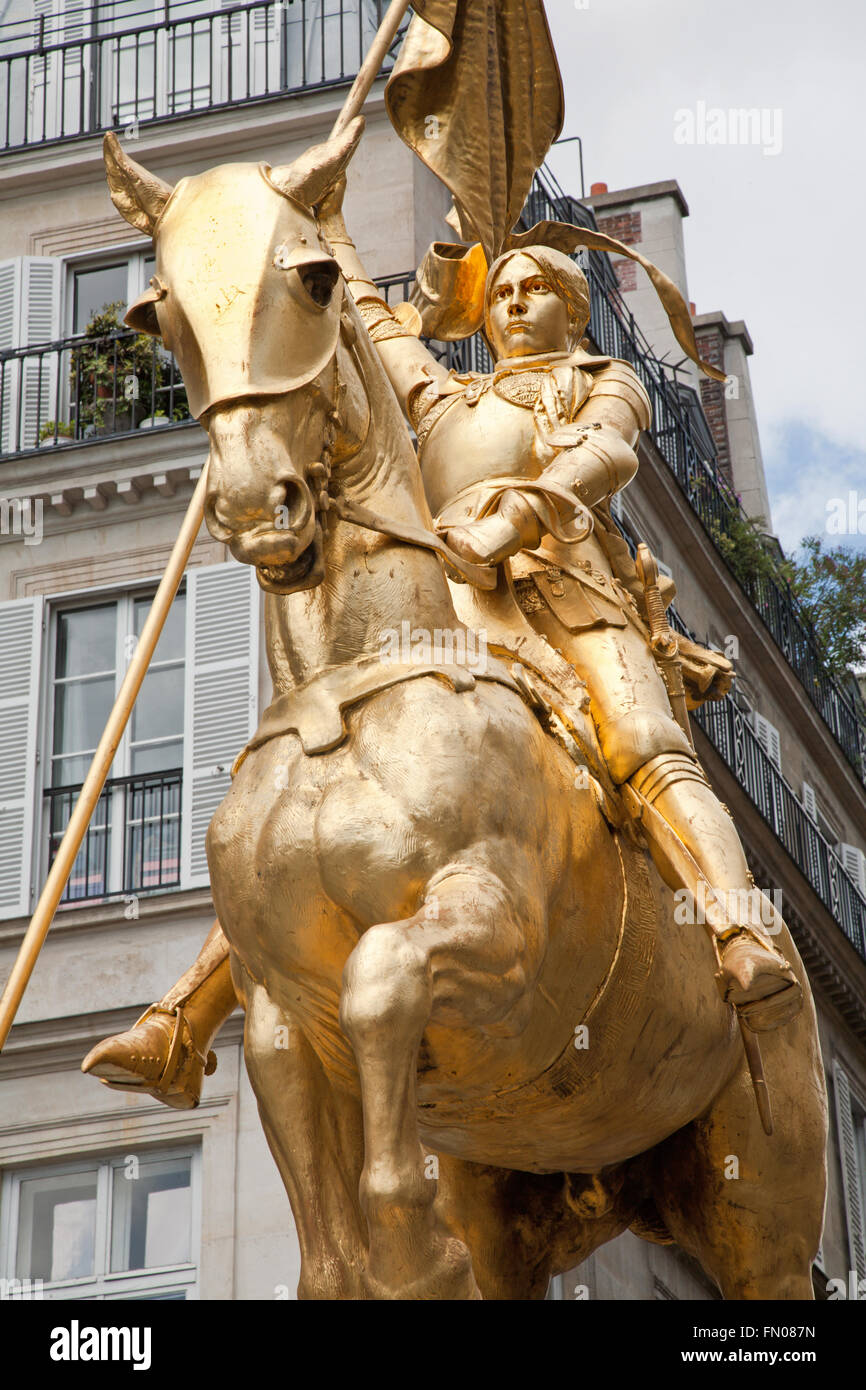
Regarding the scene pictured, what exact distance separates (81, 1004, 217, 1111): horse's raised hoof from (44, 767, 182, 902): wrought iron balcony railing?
29.2 ft

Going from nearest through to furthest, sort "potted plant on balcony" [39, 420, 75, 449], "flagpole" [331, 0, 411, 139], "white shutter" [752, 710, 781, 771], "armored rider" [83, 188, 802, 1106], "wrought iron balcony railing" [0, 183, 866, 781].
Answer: "armored rider" [83, 188, 802, 1106], "flagpole" [331, 0, 411, 139], "wrought iron balcony railing" [0, 183, 866, 781], "potted plant on balcony" [39, 420, 75, 449], "white shutter" [752, 710, 781, 771]

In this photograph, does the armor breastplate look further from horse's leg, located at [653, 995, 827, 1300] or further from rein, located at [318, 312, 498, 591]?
horse's leg, located at [653, 995, 827, 1300]

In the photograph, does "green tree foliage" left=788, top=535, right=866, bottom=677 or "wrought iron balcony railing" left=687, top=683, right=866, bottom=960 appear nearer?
"wrought iron balcony railing" left=687, top=683, right=866, bottom=960

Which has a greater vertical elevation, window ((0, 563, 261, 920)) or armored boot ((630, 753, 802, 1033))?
window ((0, 563, 261, 920))

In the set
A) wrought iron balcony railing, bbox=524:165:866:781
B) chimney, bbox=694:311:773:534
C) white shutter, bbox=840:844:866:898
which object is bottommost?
white shutter, bbox=840:844:866:898

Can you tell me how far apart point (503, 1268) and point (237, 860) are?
6.00ft

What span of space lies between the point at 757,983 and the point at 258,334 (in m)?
1.86

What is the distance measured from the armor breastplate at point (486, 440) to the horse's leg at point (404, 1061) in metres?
1.97

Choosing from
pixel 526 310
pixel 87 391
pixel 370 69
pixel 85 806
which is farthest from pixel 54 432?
pixel 85 806

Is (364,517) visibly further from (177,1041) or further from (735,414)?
(735,414)

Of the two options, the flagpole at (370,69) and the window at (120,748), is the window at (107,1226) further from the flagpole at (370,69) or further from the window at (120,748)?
the flagpole at (370,69)

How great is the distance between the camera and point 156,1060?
260 inches

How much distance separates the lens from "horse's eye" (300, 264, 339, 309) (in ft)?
19.0

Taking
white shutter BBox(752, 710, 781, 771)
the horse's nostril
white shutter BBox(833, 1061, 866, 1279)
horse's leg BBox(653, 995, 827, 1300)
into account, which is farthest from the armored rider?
white shutter BBox(752, 710, 781, 771)
